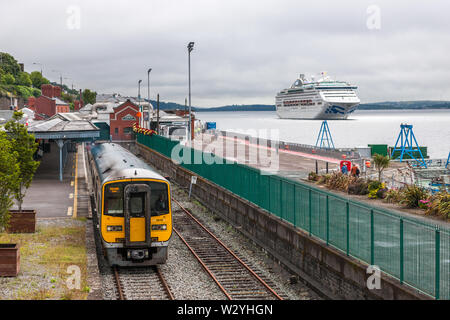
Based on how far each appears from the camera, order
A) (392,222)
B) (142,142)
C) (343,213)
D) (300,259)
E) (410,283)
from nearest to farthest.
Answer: (410,283)
(392,222)
(343,213)
(300,259)
(142,142)

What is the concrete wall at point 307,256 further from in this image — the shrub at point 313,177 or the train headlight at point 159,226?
the shrub at point 313,177

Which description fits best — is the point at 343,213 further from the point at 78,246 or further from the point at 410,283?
the point at 78,246

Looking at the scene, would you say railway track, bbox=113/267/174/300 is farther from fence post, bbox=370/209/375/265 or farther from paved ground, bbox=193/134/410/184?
paved ground, bbox=193/134/410/184

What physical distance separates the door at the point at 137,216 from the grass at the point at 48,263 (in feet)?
5.64

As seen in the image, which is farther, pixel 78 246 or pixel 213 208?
pixel 213 208

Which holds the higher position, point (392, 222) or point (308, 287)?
point (392, 222)

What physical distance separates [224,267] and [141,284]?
10.6 feet

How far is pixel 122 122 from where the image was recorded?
94.5 m

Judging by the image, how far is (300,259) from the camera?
57.0 feet

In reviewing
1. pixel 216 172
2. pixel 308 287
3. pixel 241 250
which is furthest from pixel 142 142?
pixel 308 287
